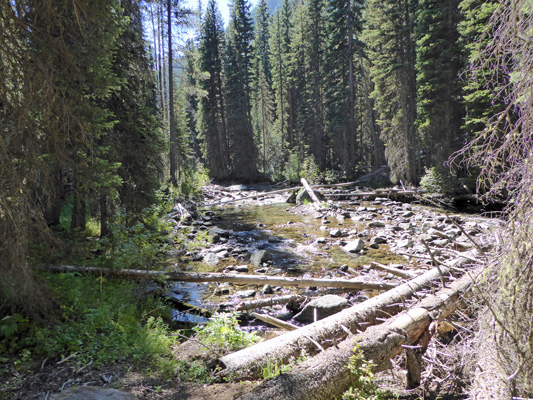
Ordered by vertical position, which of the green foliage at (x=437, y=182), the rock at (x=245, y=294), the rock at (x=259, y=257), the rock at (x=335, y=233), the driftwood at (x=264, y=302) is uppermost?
the green foliage at (x=437, y=182)

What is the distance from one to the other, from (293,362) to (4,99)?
422 centimetres

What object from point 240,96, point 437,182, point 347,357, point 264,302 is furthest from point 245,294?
point 240,96

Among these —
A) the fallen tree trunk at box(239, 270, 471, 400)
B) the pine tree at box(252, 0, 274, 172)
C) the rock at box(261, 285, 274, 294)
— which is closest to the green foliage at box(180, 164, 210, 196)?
the rock at box(261, 285, 274, 294)

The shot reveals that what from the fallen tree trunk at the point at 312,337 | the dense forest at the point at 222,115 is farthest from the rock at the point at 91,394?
the dense forest at the point at 222,115

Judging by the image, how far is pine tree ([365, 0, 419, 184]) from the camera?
19.9 m

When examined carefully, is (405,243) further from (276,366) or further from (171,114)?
(171,114)

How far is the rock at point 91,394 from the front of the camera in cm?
280

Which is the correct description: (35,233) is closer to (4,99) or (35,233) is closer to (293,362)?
(4,99)

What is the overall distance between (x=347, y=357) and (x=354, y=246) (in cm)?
693

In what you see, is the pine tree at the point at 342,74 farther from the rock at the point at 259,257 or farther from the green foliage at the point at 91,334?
the green foliage at the point at 91,334

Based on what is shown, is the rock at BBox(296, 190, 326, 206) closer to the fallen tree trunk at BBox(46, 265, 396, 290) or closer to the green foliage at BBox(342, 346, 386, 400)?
the fallen tree trunk at BBox(46, 265, 396, 290)

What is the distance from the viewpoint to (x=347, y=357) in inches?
119

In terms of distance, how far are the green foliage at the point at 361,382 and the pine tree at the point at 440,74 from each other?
614 inches

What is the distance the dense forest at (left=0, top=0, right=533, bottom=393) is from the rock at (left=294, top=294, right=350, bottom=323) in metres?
2.98
